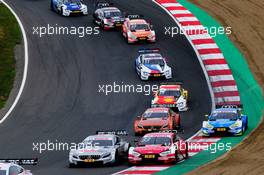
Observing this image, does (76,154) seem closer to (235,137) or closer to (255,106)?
(235,137)

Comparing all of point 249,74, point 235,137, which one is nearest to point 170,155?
point 235,137

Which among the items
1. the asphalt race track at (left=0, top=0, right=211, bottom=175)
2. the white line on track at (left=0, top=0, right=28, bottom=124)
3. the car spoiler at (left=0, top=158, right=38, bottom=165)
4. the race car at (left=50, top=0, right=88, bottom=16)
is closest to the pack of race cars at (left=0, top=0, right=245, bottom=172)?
the car spoiler at (left=0, top=158, right=38, bottom=165)

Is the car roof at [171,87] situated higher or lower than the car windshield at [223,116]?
higher

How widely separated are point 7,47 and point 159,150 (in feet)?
80.9

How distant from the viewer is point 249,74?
61094mm

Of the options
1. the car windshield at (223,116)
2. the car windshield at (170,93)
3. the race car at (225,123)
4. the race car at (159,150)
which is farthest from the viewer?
the car windshield at (170,93)

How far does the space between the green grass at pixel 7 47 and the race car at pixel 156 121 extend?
9292 mm

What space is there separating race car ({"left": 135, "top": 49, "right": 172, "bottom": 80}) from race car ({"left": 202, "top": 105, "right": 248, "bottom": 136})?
10.1 metres

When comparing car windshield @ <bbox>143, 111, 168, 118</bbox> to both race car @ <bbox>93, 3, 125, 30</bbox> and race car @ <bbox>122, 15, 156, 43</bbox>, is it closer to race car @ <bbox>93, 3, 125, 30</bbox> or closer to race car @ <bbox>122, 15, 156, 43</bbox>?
race car @ <bbox>122, 15, 156, 43</bbox>

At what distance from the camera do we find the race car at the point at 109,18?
226ft

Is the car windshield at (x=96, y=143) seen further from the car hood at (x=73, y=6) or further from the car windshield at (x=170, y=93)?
the car hood at (x=73, y=6)

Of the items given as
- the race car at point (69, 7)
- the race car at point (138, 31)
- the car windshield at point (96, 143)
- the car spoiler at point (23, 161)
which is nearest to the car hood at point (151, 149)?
the car windshield at point (96, 143)

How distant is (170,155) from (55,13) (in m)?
31.3

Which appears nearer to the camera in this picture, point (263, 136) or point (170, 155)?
point (170, 155)
